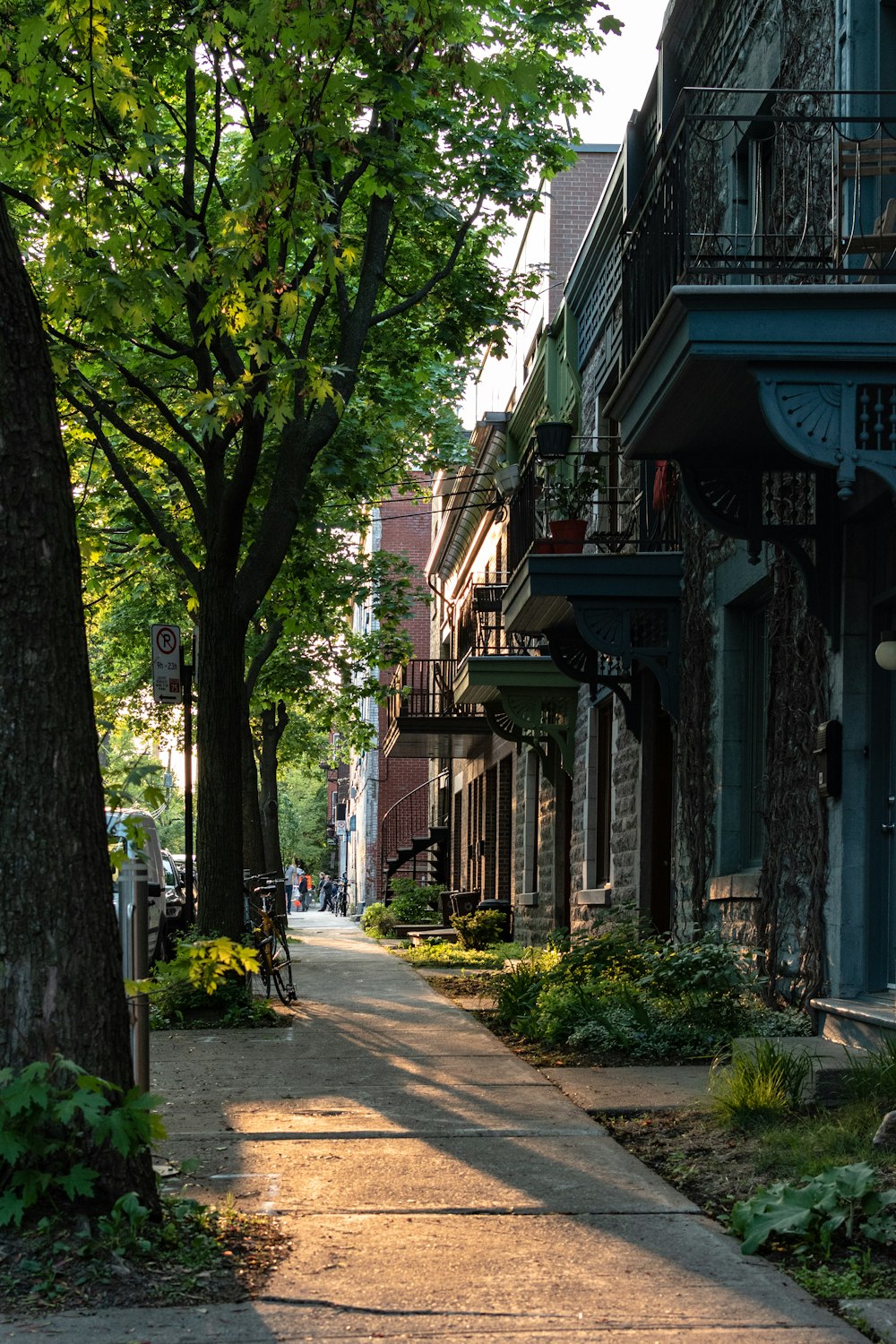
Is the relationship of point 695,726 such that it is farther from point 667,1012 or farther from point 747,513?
point 747,513

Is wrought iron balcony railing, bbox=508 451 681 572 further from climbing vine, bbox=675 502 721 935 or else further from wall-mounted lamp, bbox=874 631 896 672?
wall-mounted lamp, bbox=874 631 896 672

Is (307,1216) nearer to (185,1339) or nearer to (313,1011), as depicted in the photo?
(185,1339)

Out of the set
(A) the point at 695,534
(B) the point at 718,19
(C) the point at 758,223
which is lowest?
(A) the point at 695,534

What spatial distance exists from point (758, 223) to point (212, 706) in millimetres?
5667

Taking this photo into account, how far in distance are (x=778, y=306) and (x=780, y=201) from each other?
3047 millimetres

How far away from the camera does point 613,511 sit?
50.8ft

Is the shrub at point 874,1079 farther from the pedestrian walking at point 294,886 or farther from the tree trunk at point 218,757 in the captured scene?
the pedestrian walking at point 294,886

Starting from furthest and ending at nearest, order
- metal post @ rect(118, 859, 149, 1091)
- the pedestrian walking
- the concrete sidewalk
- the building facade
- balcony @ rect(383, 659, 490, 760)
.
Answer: the pedestrian walking, balcony @ rect(383, 659, 490, 760), the building facade, metal post @ rect(118, 859, 149, 1091), the concrete sidewalk

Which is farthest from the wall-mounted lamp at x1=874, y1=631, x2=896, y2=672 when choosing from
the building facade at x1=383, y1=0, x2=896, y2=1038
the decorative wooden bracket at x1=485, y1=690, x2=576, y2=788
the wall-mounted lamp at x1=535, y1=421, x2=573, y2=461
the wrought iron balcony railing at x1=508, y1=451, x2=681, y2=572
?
the decorative wooden bracket at x1=485, y1=690, x2=576, y2=788

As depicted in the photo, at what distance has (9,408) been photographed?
4.90 m

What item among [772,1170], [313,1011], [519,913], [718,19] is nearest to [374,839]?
[519,913]

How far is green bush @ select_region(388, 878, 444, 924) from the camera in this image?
1224 inches

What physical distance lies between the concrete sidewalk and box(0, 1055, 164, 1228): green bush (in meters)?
0.47

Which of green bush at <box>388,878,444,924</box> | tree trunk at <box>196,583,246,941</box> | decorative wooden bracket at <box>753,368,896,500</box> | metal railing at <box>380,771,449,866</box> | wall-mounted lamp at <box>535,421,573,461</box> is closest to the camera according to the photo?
decorative wooden bracket at <box>753,368,896,500</box>
